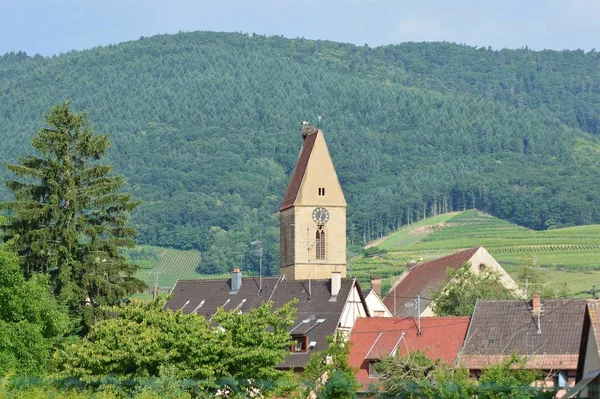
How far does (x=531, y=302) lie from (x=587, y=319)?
104 feet

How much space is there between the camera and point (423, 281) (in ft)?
325

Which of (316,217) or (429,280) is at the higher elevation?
(316,217)

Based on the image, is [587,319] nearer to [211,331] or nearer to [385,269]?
[211,331]

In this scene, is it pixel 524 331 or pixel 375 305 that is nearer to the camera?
pixel 524 331

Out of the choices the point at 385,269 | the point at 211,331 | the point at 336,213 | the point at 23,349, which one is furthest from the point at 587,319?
the point at 385,269

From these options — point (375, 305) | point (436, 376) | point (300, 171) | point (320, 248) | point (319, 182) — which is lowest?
point (436, 376)

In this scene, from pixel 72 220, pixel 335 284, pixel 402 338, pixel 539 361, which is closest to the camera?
pixel 72 220

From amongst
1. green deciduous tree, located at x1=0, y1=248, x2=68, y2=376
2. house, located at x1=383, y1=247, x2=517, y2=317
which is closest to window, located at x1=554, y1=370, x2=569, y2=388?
green deciduous tree, located at x1=0, y1=248, x2=68, y2=376

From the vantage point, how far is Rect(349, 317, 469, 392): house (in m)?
63.4

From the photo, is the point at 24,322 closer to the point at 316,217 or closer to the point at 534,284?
the point at 534,284

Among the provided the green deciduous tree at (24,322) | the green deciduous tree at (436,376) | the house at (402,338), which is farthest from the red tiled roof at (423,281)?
the green deciduous tree at (24,322)

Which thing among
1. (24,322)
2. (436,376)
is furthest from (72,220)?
(436,376)

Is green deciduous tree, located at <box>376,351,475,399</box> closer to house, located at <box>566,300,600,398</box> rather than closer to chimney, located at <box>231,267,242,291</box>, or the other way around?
house, located at <box>566,300,600,398</box>

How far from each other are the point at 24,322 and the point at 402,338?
72.5 feet
